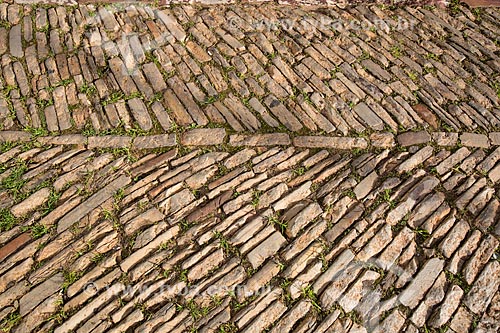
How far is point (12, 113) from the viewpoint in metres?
4.12

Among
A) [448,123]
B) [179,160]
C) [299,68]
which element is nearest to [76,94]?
[179,160]

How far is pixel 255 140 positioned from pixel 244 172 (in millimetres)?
369

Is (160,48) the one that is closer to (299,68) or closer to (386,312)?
(299,68)

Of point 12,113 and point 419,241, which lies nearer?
point 419,241

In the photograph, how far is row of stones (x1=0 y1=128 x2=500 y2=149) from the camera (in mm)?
3957

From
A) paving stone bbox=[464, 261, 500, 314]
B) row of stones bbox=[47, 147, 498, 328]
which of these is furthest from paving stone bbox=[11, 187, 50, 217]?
paving stone bbox=[464, 261, 500, 314]

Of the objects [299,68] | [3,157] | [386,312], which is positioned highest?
[299,68]

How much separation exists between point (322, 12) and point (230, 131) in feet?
7.58

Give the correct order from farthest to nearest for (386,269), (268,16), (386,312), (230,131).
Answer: (268,16) < (230,131) < (386,269) < (386,312)

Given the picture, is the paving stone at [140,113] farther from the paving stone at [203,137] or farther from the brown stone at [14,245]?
the brown stone at [14,245]

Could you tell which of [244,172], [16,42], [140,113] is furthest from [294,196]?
[16,42]

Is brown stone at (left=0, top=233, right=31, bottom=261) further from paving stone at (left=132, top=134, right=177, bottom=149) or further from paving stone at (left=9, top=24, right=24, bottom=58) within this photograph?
paving stone at (left=9, top=24, right=24, bottom=58)

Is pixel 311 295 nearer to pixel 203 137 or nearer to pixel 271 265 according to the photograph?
pixel 271 265

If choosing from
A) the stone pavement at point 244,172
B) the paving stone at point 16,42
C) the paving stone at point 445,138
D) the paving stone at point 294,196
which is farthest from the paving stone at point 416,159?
the paving stone at point 16,42
